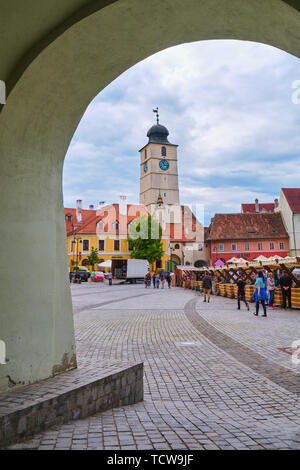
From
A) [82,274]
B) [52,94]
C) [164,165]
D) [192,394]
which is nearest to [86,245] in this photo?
[82,274]

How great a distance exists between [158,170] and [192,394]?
283 ft

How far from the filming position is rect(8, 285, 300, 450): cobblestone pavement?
3.51 m

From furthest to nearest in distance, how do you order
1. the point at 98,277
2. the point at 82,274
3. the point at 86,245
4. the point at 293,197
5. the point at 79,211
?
the point at 79,211
the point at 86,245
the point at 293,197
the point at 98,277
the point at 82,274

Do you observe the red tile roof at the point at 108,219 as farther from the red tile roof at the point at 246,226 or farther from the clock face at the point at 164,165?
the clock face at the point at 164,165

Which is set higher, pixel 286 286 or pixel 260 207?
pixel 260 207

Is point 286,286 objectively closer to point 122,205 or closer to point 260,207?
point 122,205

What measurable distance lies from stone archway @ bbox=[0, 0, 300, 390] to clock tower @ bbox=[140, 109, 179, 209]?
80544 mm

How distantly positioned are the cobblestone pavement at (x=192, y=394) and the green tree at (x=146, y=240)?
52.8 metres

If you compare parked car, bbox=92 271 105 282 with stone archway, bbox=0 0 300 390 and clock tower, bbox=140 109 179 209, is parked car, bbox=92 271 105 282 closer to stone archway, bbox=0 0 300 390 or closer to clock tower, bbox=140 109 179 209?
clock tower, bbox=140 109 179 209

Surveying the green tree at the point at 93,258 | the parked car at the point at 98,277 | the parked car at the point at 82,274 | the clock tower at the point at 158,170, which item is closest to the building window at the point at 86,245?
the green tree at the point at 93,258

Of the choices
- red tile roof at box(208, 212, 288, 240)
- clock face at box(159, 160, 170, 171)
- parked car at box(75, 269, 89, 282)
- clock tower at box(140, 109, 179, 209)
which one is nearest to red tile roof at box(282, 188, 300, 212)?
red tile roof at box(208, 212, 288, 240)

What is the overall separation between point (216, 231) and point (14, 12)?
66834mm

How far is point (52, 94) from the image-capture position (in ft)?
13.7

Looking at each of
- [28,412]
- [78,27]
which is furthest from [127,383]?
[78,27]
